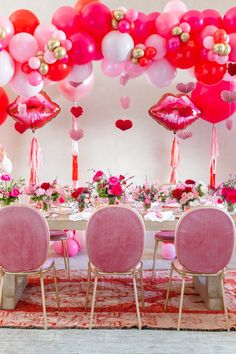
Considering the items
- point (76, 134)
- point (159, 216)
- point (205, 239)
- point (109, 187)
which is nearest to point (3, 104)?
point (76, 134)

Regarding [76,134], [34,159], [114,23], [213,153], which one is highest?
[114,23]

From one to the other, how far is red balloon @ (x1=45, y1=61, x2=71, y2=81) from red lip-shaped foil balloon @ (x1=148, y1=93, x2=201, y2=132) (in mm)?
1505

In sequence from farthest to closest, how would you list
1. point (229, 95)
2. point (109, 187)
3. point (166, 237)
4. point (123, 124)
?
point (123, 124) → point (229, 95) → point (166, 237) → point (109, 187)

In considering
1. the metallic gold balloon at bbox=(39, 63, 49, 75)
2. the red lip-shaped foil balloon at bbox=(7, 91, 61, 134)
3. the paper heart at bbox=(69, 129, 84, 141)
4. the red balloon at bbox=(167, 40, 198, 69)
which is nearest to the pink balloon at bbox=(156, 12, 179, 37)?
the red balloon at bbox=(167, 40, 198, 69)

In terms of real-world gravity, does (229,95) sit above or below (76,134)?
above

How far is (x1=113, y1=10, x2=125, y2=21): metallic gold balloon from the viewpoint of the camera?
358 centimetres

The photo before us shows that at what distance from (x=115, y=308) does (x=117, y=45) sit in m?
2.12

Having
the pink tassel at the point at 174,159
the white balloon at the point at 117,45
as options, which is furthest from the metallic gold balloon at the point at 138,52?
the pink tassel at the point at 174,159

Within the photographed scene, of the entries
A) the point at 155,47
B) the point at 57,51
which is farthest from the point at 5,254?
the point at 155,47

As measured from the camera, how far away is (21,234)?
2.89 m

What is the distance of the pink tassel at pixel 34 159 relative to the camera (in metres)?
5.30

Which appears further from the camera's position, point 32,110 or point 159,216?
point 32,110

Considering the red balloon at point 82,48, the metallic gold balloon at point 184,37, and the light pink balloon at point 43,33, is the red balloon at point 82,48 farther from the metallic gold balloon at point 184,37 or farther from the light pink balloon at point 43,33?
the metallic gold balloon at point 184,37

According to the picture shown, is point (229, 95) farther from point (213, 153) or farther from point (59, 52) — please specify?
point (59, 52)
